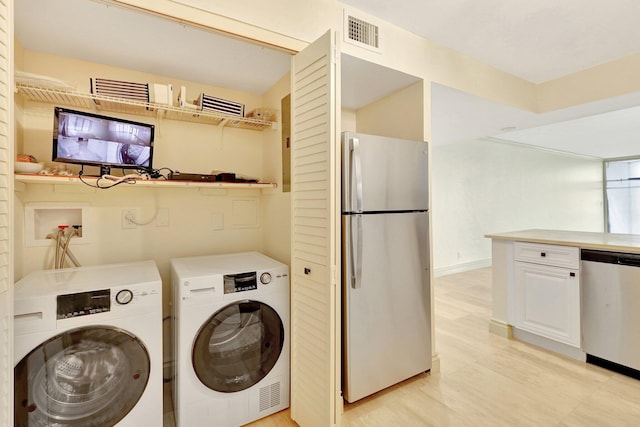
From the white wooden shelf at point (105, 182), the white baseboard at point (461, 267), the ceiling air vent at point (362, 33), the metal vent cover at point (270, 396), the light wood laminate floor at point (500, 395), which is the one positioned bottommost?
the light wood laminate floor at point (500, 395)

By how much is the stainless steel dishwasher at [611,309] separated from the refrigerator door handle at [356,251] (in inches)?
74.3

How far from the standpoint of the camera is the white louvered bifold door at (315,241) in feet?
4.82

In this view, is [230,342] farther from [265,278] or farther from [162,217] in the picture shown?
[162,217]

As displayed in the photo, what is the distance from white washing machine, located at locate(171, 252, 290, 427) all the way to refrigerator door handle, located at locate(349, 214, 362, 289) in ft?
1.44

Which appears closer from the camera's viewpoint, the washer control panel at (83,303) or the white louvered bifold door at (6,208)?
the white louvered bifold door at (6,208)

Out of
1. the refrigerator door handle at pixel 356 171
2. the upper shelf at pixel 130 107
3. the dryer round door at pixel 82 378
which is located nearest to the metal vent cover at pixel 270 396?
the dryer round door at pixel 82 378

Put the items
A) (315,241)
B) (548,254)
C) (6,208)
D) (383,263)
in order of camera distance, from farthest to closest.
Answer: (548,254) < (383,263) < (315,241) < (6,208)

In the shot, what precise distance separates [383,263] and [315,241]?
59cm

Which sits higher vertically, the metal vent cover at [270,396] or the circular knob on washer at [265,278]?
the circular knob on washer at [265,278]

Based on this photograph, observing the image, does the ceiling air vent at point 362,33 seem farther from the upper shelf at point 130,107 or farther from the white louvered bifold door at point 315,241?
the upper shelf at point 130,107

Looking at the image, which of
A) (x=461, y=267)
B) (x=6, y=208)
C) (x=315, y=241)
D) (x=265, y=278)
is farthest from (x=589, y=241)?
(x=6, y=208)

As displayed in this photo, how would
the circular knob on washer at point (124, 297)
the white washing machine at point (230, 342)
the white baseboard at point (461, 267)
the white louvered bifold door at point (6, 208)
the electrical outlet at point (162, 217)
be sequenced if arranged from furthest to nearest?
the white baseboard at point (461, 267) < the electrical outlet at point (162, 217) < the white washing machine at point (230, 342) < the circular knob on washer at point (124, 297) < the white louvered bifold door at point (6, 208)

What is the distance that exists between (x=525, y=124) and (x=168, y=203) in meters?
4.19

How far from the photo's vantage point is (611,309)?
2.15m
